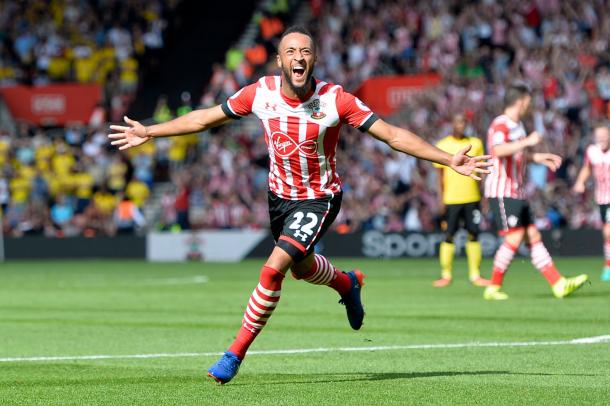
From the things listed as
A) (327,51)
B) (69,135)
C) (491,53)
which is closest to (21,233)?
(69,135)

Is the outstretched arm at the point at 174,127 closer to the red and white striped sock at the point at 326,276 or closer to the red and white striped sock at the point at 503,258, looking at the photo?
the red and white striped sock at the point at 326,276

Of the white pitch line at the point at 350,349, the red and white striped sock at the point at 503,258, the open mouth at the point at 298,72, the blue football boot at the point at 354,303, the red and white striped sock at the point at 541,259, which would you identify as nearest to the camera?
the open mouth at the point at 298,72

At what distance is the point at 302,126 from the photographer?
9.26 m

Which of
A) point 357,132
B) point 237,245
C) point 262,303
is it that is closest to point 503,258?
point 262,303

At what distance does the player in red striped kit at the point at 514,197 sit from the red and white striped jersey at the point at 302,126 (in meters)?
6.60

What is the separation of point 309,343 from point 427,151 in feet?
10.6

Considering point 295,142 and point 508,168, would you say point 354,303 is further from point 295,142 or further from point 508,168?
point 508,168

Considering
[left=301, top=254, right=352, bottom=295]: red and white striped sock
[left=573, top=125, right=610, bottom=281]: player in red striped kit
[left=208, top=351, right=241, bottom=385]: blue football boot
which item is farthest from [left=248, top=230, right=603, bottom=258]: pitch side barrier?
[left=208, top=351, right=241, bottom=385]: blue football boot

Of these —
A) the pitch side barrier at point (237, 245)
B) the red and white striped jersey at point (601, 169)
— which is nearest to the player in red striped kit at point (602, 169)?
the red and white striped jersey at point (601, 169)

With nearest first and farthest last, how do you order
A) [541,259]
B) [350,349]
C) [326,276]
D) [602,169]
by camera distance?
1. [326,276]
2. [350,349]
3. [541,259]
4. [602,169]

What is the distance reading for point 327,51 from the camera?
114 ft

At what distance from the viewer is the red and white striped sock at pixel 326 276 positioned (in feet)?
32.5

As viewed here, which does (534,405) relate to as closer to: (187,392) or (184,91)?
(187,392)

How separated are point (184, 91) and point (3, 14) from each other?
599cm
